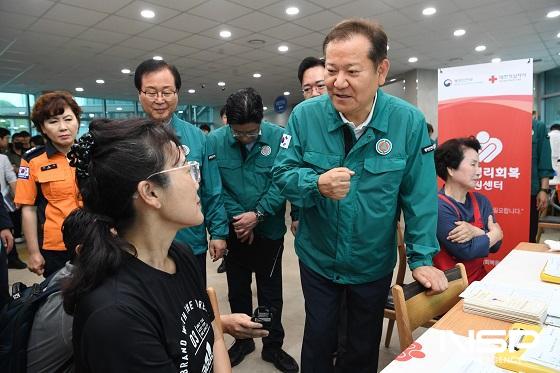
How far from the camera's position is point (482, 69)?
275 cm

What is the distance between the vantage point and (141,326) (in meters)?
0.79

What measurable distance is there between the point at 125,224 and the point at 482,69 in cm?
276

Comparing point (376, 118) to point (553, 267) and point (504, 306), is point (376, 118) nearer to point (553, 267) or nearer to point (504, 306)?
point (504, 306)

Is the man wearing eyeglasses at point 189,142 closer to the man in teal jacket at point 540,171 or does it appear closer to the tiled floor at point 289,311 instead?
the tiled floor at point 289,311

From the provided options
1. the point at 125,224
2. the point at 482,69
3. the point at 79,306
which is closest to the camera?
the point at 79,306

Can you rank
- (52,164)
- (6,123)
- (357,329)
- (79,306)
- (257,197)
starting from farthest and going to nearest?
(6,123), (257,197), (52,164), (357,329), (79,306)

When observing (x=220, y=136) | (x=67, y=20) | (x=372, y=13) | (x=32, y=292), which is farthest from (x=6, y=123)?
(x=32, y=292)

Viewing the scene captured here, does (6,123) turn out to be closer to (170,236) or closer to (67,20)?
(67,20)

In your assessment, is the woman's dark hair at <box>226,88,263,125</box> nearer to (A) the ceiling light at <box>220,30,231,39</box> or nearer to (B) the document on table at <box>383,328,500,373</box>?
(B) the document on table at <box>383,328,500,373</box>

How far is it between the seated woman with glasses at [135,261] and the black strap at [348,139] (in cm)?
66

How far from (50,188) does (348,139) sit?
1.55 metres

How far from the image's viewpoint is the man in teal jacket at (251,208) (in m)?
2.10

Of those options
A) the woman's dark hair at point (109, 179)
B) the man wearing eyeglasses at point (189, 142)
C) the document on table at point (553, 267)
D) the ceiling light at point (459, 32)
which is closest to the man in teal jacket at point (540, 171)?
the document on table at point (553, 267)

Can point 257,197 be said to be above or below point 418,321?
above
